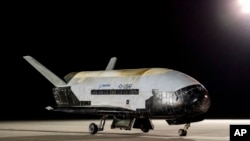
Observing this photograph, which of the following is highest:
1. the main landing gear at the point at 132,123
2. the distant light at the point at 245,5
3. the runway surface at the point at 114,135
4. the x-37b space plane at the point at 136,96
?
the distant light at the point at 245,5

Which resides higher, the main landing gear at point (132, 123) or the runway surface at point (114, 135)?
the main landing gear at point (132, 123)

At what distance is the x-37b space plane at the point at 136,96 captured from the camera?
27469 mm

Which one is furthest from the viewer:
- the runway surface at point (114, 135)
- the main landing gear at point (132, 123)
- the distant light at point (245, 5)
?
the distant light at point (245, 5)

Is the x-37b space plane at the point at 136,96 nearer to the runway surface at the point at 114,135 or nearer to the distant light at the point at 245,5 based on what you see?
the runway surface at the point at 114,135

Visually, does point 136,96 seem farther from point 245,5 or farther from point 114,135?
point 245,5

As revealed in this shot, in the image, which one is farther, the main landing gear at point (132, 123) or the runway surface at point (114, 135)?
the main landing gear at point (132, 123)

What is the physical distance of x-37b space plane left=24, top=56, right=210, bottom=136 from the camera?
27469 mm

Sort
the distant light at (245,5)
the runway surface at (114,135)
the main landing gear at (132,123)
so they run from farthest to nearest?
1. the distant light at (245,5)
2. the main landing gear at (132,123)
3. the runway surface at (114,135)

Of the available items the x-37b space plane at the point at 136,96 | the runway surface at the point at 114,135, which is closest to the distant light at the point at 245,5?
the runway surface at the point at 114,135

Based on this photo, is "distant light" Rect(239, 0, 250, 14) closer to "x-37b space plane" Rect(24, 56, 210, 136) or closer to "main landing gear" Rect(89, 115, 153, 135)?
"x-37b space plane" Rect(24, 56, 210, 136)

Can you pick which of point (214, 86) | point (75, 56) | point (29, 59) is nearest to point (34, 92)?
point (75, 56)

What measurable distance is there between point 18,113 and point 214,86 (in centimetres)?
2779

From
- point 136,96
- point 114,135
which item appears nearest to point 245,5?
point 136,96

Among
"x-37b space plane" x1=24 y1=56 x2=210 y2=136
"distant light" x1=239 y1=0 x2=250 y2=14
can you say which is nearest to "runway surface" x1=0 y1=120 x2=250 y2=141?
"x-37b space plane" x1=24 y1=56 x2=210 y2=136
